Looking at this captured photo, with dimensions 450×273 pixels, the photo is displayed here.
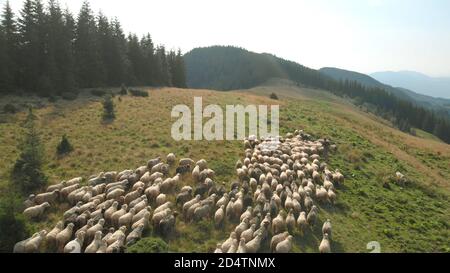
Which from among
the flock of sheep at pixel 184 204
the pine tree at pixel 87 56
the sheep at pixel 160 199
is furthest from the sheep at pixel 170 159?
the pine tree at pixel 87 56

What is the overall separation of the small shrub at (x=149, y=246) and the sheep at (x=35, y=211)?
6491 millimetres

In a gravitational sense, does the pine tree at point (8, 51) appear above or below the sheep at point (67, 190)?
above

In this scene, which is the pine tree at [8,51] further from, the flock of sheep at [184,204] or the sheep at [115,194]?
the sheep at [115,194]

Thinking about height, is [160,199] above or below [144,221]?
above

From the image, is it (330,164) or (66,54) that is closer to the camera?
(330,164)

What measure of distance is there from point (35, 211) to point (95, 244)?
5414 millimetres

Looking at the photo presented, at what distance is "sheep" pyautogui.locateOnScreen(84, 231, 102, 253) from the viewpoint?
14.5 metres

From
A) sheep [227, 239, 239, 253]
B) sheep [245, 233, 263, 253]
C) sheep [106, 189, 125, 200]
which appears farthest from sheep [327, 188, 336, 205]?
sheep [106, 189, 125, 200]

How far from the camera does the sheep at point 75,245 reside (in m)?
14.5

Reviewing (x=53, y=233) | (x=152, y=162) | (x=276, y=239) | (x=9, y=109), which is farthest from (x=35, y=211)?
(x=9, y=109)

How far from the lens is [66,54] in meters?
51.2

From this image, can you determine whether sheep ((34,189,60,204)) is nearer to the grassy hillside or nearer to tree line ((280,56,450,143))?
the grassy hillside

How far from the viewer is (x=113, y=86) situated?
5984 centimetres

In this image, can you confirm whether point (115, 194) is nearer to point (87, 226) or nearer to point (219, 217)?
point (87, 226)
